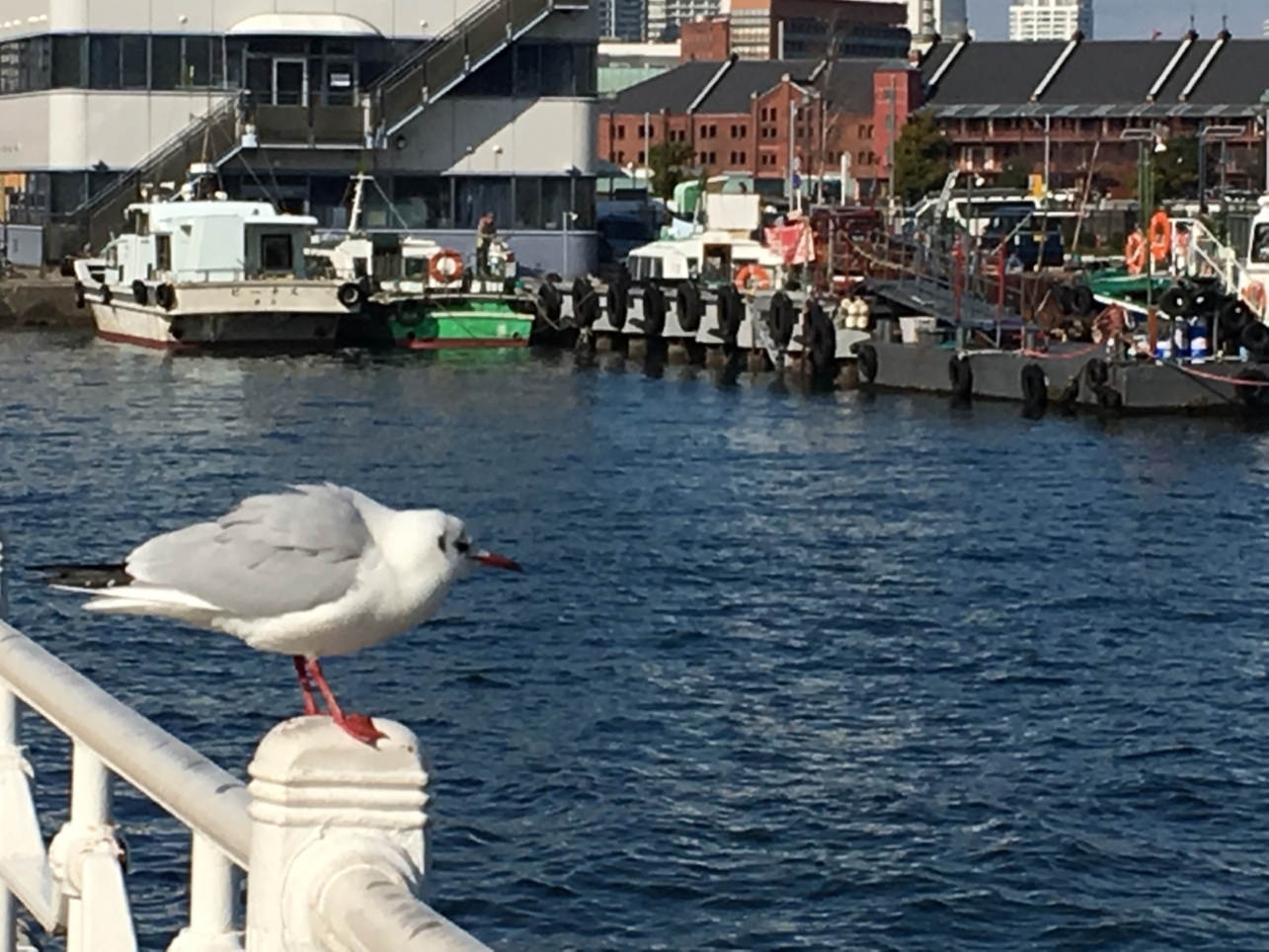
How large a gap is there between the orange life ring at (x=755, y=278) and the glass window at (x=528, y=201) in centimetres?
921

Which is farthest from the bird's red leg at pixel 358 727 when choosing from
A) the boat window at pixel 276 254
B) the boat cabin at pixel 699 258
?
the boat cabin at pixel 699 258

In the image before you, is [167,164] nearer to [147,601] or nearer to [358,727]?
[147,601]

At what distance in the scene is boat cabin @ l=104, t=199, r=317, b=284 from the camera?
49.9 metres

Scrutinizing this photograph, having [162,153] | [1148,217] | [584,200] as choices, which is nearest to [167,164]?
[162,153]

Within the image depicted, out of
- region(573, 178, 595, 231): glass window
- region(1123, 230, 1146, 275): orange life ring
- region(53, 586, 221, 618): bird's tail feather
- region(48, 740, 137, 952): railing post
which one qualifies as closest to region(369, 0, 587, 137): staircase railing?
region(573, 178, 595, 231): glass window

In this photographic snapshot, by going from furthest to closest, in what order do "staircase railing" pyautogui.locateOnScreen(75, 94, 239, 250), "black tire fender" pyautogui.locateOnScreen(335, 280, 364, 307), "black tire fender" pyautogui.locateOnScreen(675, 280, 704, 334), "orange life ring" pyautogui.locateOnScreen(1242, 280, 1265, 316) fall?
"staircase railing" pyautogui.locateOnScreen(75, 94, 239, 250)
"black tire fender" pyautogui.locateOnScreen(675, 280, 704, 334)
"black tire fender" pyautogui.locateOnScreen(335, 280, 364, 307)
"orange life ring" pyautogui.locateOnScreen(1242, 280, 1265, 316)

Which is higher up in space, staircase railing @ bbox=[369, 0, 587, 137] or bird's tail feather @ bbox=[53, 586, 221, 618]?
staircase railing @ bbox=[369, 0, 587, 137]

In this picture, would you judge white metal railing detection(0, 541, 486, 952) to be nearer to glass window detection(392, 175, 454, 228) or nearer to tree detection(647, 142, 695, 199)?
glass window detection(392, 175, 454, 228)

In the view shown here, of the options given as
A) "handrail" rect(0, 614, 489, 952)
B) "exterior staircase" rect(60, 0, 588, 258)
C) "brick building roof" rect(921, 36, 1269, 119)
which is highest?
"brick building roof" rect(921, 36, 1269, 119)

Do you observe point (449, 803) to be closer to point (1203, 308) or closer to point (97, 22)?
point (1203, 308)

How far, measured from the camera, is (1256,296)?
4112 cm

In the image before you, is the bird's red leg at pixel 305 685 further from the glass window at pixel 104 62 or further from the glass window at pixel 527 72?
the glass window at pixel 527 72

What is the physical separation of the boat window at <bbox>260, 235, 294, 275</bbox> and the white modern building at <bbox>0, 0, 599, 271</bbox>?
810cm

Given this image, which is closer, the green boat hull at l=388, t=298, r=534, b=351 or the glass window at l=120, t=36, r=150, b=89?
the green boat hull at l=388, t=298, r=534, b=351
